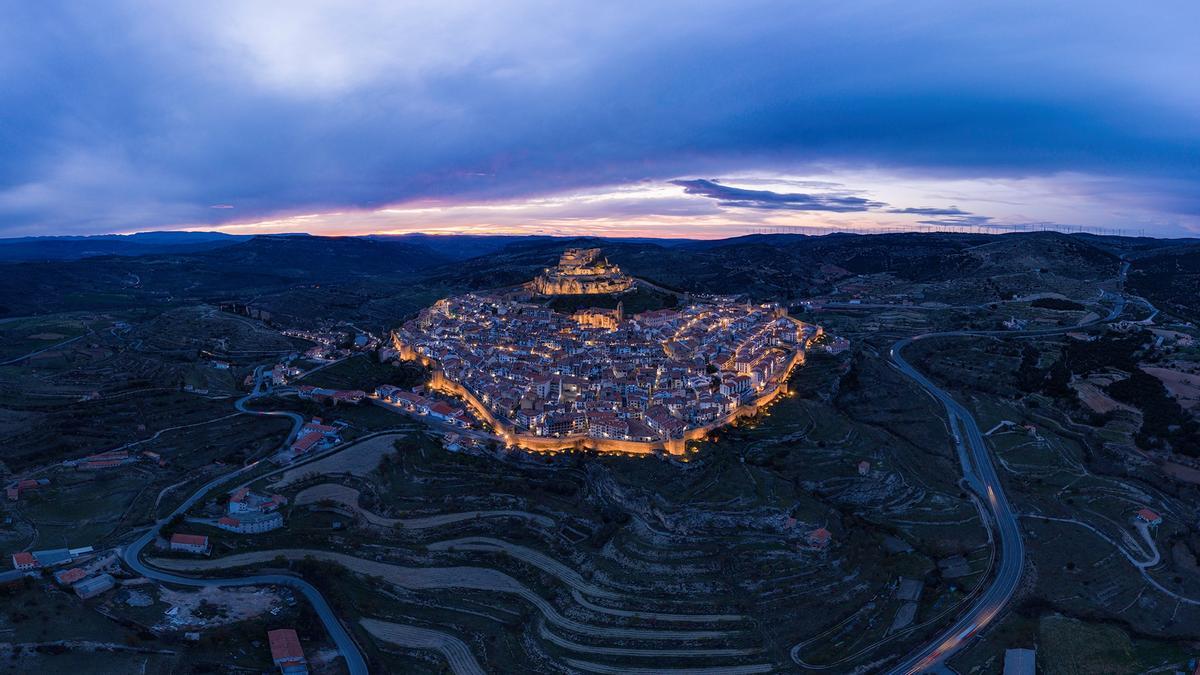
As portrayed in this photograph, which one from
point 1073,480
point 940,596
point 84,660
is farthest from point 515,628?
point 1073,480

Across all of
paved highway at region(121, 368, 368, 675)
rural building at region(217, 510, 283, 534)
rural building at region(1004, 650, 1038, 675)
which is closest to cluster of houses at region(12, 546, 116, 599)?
paved highway at region(121, 368, 368, 675)

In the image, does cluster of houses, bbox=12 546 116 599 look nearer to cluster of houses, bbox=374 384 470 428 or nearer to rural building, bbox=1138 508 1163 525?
cluster of houses, bbox=374 384 470 428

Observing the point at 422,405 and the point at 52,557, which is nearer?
the point at 52,557

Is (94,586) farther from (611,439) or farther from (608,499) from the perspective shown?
(611,439)

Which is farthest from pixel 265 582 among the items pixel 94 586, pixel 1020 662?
pixel 1020 662

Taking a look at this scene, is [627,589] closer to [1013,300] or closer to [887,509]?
[887,509]

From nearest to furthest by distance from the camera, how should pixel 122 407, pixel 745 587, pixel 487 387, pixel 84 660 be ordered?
pixel 84 660 < pixel 745 587 < pixel 487 387 < pixel 122 407
